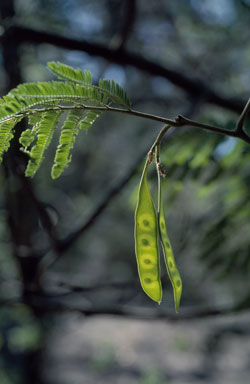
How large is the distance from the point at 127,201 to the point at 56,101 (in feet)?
12.9

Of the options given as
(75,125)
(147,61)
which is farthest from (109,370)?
(75,125)

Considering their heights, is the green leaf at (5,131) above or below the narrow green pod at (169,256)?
above

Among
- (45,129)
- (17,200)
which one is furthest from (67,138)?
(17,200)

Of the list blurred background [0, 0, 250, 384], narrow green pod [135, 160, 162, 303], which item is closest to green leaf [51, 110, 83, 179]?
narrow green pod [135, 160, 162, 303]

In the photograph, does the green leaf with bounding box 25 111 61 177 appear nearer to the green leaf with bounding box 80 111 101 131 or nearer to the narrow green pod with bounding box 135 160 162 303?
the green leaf with bounding box 80 111 101 131

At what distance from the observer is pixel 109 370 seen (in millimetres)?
6758

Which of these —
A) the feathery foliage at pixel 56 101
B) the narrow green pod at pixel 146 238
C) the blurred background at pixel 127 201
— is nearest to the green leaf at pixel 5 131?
the feathery foliage at pixel 56 101

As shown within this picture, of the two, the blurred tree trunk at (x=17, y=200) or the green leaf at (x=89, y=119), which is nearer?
the green leaf at (x=89, y=119)

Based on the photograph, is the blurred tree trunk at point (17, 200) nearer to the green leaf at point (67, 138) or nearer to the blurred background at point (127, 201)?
the blurred background at point (127, 201)

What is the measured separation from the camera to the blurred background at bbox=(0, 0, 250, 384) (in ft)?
4.59

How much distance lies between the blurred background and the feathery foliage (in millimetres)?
543

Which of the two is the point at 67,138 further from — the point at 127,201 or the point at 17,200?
the point at 127,201

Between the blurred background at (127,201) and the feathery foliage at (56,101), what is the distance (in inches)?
21.4

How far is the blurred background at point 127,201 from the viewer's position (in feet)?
4.59
